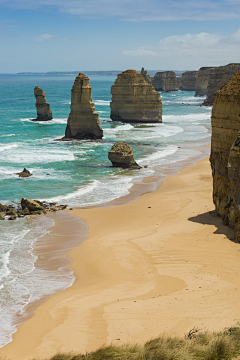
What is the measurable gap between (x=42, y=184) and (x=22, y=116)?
1804 inches

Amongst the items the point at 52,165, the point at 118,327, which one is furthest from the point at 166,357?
the point at 52,165

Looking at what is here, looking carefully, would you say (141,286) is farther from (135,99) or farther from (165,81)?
(165,81)

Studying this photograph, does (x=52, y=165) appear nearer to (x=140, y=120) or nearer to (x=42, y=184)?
(x=42, y=184)

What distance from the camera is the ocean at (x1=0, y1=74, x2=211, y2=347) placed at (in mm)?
11898

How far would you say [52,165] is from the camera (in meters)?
31.8

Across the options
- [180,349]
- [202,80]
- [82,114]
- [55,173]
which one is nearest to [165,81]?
[202,80]

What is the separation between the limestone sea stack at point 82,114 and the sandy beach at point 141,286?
26659mm

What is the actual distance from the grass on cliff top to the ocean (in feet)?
9.88

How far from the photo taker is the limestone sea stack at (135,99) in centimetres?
5488

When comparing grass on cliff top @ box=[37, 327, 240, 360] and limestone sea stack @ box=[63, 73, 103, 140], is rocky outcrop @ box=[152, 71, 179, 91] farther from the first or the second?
grass on cliff top @ box=[37, 327, 240, 360]

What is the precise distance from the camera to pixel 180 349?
22.0 feet

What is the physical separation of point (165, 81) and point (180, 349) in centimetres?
14610

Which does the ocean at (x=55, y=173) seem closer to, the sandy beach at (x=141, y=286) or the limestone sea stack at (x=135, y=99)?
the sandy beach at (x=141, y=286)

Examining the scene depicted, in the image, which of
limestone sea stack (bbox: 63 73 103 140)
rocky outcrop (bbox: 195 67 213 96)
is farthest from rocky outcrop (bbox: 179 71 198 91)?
limestone sea stack (bbox: 63 73 103 140)
